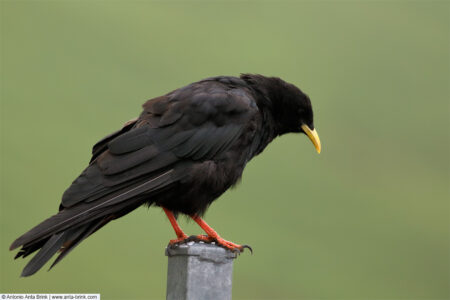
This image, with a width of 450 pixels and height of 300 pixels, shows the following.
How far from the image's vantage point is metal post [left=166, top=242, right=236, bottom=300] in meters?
3.94

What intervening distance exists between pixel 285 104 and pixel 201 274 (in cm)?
259

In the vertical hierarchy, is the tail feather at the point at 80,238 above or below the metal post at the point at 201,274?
above

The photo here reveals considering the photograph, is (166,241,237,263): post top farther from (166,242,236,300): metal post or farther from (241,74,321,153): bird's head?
(241,74,321,153): bird's head

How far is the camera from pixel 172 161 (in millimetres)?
5023

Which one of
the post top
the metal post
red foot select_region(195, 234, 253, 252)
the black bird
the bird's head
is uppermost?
the bird's head

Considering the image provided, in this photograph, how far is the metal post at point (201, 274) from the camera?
3936 mm

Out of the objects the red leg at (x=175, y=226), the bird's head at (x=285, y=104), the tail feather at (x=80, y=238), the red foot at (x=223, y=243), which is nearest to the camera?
the tail feather at (x=80, y=238)

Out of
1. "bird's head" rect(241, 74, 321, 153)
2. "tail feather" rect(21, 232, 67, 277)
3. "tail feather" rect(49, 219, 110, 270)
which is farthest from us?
"bird's head" rect(241, 74, 321, 153)

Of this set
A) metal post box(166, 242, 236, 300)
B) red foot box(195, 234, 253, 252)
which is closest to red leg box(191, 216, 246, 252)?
red foot box(195, 234, 253, 252)

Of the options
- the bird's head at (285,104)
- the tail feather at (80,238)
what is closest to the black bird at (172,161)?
the tail feather at (80,238)

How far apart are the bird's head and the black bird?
16 centimetres

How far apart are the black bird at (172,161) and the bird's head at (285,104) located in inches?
6.3

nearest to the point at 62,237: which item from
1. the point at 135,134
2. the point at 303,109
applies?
the point at 135,134

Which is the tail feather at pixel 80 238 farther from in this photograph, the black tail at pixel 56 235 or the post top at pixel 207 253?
the post top at pixel 207 253
